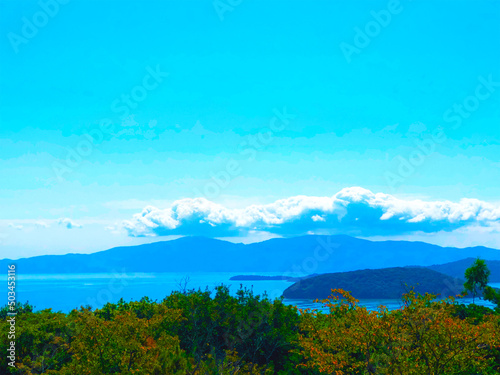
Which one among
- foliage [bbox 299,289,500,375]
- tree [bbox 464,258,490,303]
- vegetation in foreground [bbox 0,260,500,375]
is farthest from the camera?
tree [bbox 464,258,490,303]

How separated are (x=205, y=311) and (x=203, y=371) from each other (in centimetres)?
1632

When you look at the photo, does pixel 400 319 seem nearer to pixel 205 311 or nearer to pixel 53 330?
pixel 205 311

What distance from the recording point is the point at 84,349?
2323 cm

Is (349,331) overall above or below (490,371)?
above

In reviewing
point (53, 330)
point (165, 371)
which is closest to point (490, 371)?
point (165, 371)

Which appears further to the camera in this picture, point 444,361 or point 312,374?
point 312,374
